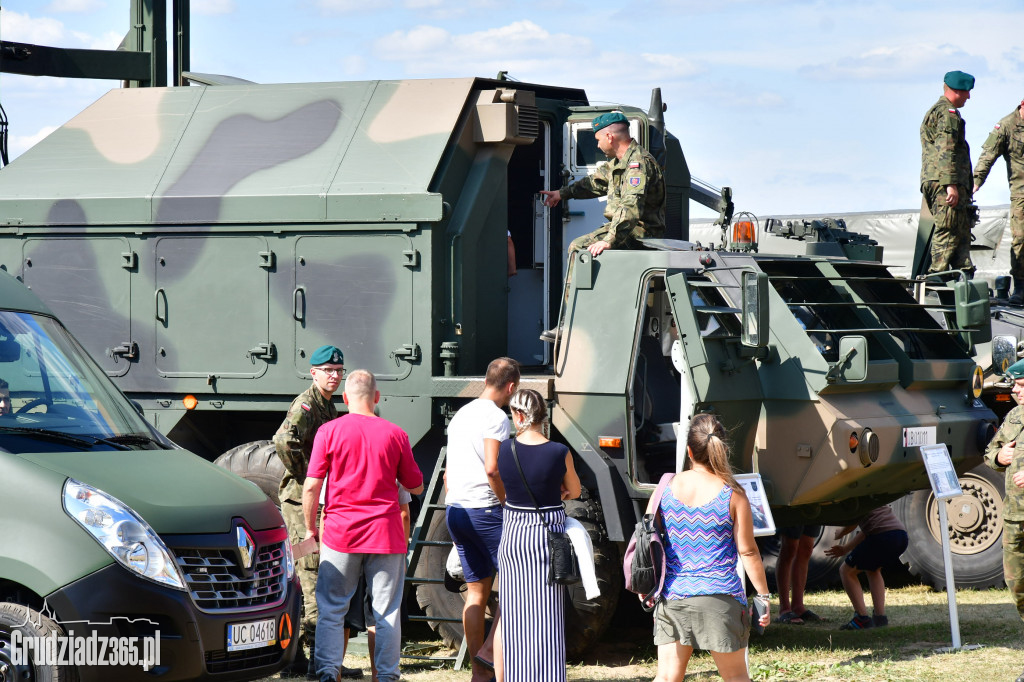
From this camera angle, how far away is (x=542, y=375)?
8.59 m

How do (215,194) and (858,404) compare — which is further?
(215,194)

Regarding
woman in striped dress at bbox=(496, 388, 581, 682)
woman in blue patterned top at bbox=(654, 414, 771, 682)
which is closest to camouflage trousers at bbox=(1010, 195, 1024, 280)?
woman in striped dress at bbox=(496, 388, 581, 682)

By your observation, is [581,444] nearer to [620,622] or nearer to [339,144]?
[620,622]

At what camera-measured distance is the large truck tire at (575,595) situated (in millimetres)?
7965

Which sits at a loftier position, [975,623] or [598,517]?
[598,517]

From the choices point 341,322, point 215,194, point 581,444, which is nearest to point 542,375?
point 581,444

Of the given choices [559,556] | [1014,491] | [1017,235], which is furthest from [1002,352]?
[559,556]

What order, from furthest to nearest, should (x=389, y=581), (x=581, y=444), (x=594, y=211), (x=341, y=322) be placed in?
(x=594, y=211)
(x=341, y=322)
(x=581, y=444)
(x=389, y=581)

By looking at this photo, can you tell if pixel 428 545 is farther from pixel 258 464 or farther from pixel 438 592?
pixel 258 464

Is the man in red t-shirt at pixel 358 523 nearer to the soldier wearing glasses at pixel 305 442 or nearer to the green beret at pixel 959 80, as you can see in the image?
the soldier wearing glasses at pixel 305 442

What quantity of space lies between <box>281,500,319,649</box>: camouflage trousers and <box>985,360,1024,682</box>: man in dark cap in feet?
13.0

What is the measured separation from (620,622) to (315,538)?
3244 millimetres

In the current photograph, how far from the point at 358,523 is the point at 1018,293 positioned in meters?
7.59

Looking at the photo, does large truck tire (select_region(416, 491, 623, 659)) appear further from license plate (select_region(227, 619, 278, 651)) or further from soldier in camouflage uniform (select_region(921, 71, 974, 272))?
soldier in camouflage uniform (select_region(921, 71, 974, 272))
